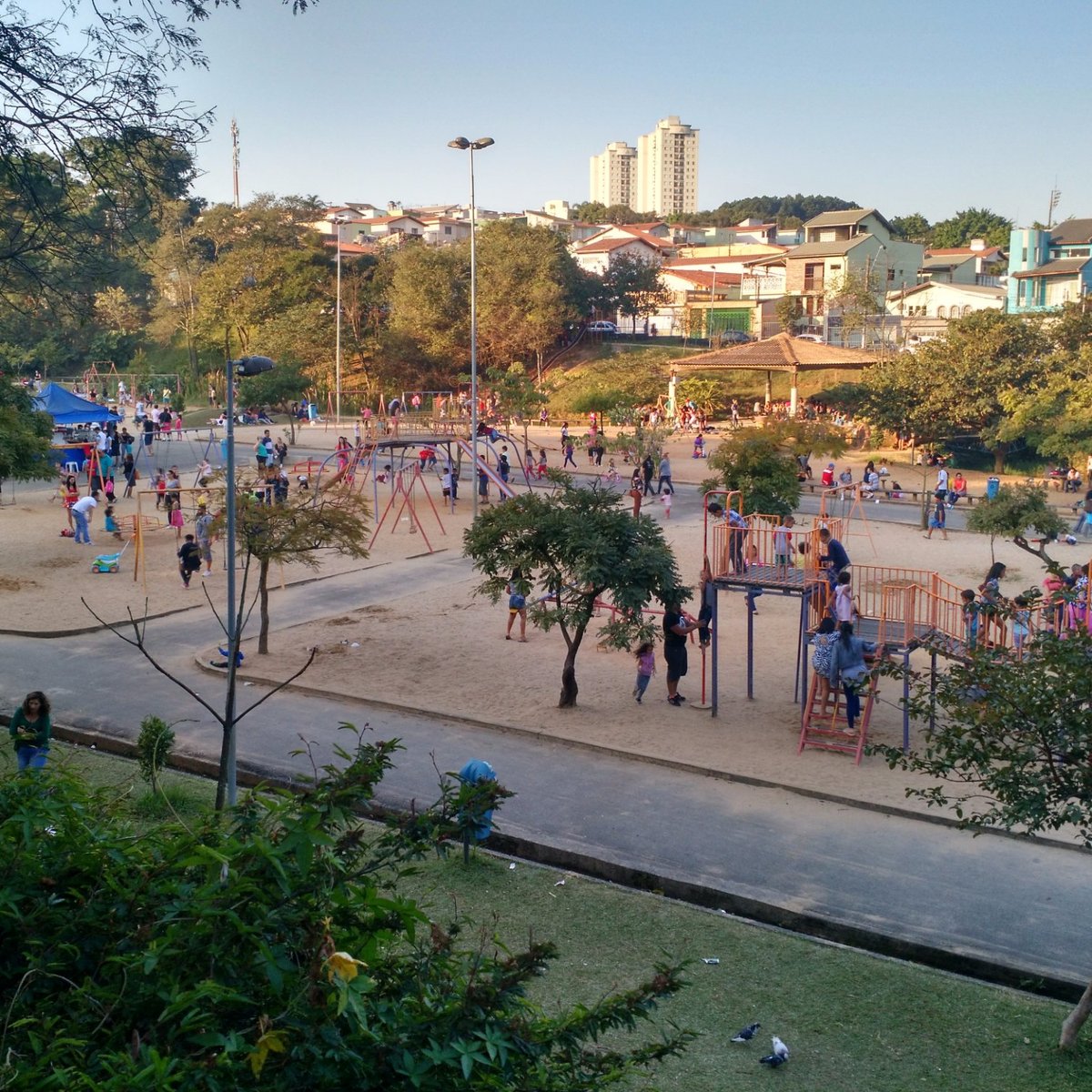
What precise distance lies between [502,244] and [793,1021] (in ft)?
182

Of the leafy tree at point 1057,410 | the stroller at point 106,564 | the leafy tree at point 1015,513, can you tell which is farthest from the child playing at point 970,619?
Result: the leafy tree at point 1057,410

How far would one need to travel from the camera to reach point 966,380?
37.8 m

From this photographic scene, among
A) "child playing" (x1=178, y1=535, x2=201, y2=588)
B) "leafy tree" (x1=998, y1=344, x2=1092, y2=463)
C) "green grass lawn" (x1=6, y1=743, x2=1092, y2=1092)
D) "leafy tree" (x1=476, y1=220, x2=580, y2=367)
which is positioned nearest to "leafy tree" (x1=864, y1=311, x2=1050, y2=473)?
"leafy tree" (x1=998, y1=344, x2=1092, y2=463)

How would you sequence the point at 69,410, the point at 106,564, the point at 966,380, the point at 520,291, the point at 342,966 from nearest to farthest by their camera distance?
the point at 342,966, the point at 106,564, the point at 69,410, the point at 966,380, the point at 520,291

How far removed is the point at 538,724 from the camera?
13.6m

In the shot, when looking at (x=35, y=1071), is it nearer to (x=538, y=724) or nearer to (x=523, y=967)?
(x=523, y=967)

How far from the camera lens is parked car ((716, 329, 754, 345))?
67375mm

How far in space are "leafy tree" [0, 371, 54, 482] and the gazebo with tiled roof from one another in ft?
90.5

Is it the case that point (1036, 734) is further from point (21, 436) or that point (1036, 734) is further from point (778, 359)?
point (778, 359)

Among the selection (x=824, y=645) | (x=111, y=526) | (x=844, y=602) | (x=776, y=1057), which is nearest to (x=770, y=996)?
(x=776, y=1057)

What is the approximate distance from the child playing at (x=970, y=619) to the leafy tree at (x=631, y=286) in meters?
52.4

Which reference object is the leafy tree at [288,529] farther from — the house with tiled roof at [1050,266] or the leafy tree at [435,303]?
the house with tiled roof at [1050,266]

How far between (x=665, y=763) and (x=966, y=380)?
1150 inches

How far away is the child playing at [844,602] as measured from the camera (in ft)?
44.5
